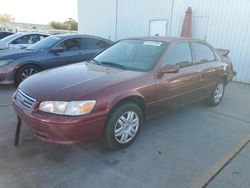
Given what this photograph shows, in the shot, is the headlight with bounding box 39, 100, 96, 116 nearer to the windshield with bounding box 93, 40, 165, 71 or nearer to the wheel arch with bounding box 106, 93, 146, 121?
the wheel arch with bounding box 106, 93, 146, 121

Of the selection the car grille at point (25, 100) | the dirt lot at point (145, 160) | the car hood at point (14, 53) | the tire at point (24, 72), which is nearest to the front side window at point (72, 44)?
the car hood at point (14, 53)

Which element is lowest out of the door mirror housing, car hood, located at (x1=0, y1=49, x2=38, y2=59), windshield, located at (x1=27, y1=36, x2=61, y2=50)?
car hood, located at (x1=0, y1=49, x2=38, y2=59)

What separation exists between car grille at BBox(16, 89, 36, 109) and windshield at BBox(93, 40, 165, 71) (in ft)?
4.54

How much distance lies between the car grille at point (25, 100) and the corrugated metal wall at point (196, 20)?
7.39 metres

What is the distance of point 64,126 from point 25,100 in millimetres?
743

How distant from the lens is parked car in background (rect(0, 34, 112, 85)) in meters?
5.58

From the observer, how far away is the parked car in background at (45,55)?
5.58 metres

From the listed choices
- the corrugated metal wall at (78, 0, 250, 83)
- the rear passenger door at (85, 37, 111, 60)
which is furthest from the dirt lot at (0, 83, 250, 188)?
the corrugated metal wall at (78, 0, 250, 83)

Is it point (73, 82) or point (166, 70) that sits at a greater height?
point (166, 70)

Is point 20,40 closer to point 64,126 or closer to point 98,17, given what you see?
point 98,17

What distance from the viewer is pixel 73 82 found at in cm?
294

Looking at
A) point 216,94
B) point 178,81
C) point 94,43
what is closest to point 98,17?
point 94,43

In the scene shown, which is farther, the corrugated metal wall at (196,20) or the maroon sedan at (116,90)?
the corrugated metal wall at (196,20)

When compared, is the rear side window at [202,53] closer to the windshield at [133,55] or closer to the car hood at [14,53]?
the windshield at [133,55]
